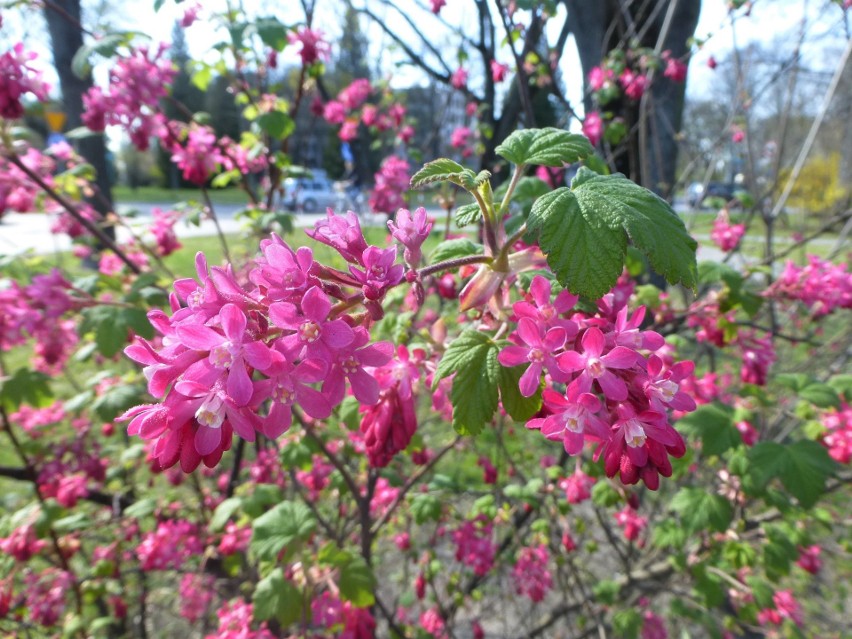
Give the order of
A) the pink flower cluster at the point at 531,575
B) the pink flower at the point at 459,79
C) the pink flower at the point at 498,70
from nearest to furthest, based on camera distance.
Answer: the pink flower cluster at the point at 531,575 → the pink flower at the point at 498,70 → the pink flower at the point at 459,79

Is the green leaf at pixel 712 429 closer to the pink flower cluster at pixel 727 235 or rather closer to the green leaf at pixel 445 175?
the green leaf at pixel 445 175

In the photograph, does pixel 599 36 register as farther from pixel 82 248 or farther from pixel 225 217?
pixel 225 217

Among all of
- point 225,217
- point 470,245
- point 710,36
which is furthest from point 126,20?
point 470,245

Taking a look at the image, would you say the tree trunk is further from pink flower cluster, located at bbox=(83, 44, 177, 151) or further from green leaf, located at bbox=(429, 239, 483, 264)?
green leaf, located at bbox=(429, 239, 483, 264)

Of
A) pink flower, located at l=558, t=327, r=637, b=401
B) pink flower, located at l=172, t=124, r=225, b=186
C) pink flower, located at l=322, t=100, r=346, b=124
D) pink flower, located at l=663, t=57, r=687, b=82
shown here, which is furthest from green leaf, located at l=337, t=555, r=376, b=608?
pink flower, located at l=322, t=100, r=346, b=124

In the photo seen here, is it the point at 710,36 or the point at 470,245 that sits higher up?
the point at 710,36

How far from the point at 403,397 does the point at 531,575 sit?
7.56ft

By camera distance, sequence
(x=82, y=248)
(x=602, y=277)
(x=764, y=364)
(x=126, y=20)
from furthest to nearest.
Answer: (x=126, y=20) → (x=82, y=248) → (x=764, y=364) → (x=602, y=277)

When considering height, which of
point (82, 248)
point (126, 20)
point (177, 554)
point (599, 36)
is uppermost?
point (126, 20)

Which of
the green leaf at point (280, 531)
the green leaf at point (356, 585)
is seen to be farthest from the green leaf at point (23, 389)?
the green leaf at point (356, 585)

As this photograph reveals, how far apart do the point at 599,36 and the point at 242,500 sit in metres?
3.98

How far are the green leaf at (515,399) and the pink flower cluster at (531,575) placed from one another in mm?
2388

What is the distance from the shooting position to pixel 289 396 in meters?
0.89

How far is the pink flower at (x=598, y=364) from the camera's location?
34.6 inches
